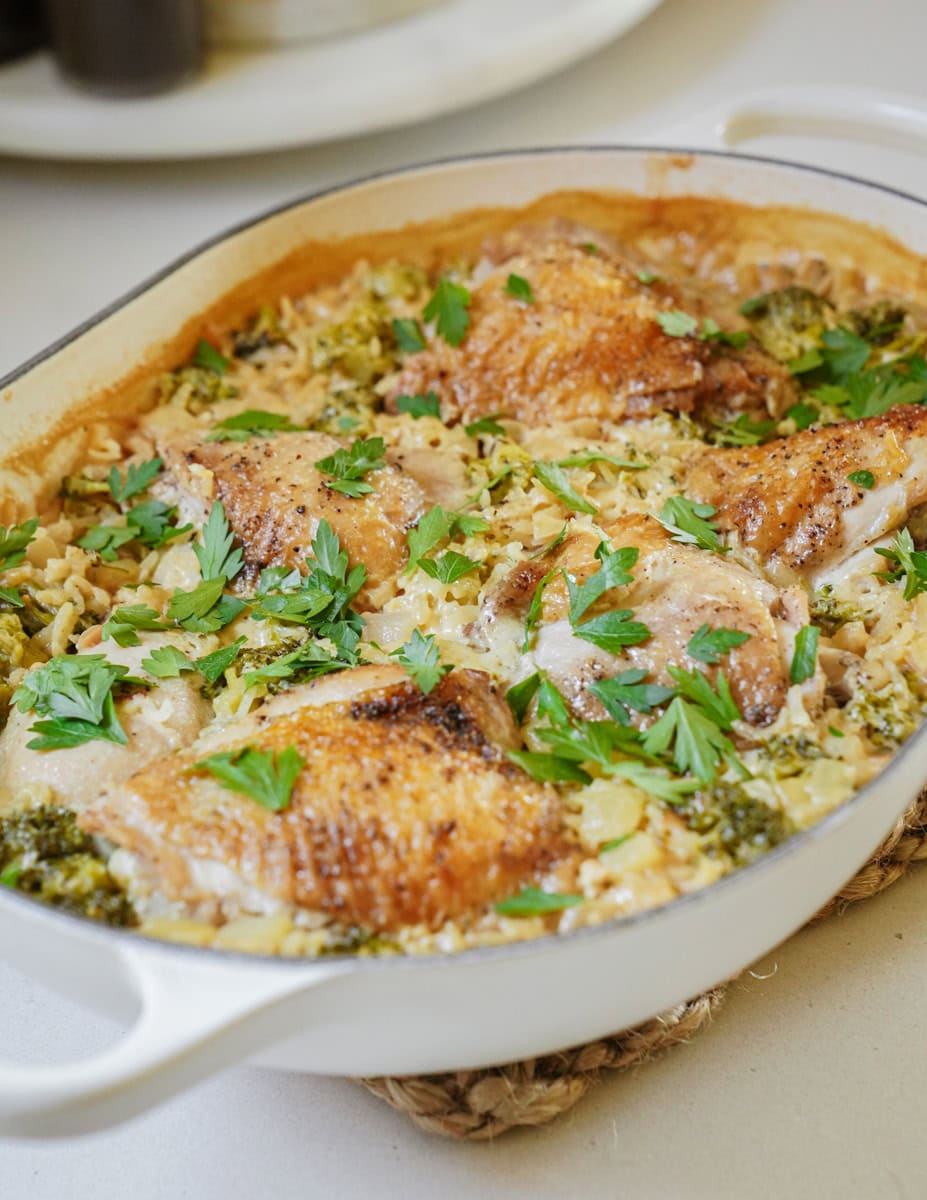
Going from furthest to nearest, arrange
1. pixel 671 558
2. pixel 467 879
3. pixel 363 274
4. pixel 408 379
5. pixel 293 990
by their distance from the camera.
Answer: pixel 363 274
pixel 408 379
pixel 671 558
pixel 467 879
pixel 293 990

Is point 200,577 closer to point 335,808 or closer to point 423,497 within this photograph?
point 423,497

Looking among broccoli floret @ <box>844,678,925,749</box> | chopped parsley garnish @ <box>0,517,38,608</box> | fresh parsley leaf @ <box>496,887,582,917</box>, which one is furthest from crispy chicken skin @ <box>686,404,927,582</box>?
chopped parsley garnish @ <box>0,517,38,608</box>

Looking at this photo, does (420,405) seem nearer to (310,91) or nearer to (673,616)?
(673,616)

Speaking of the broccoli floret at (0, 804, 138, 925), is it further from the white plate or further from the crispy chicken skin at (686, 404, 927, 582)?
the white plate

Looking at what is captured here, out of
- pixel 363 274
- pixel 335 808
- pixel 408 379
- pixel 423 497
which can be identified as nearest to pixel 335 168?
pixel 363 274

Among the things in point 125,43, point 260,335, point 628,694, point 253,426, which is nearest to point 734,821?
point 628,694

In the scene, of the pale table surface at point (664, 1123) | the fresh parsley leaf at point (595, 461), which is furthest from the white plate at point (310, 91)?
the pale table surface at point (664, 1123)

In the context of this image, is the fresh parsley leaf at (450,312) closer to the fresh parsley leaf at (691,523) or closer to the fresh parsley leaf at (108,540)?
the fresh parsley leaf at (691,523)
